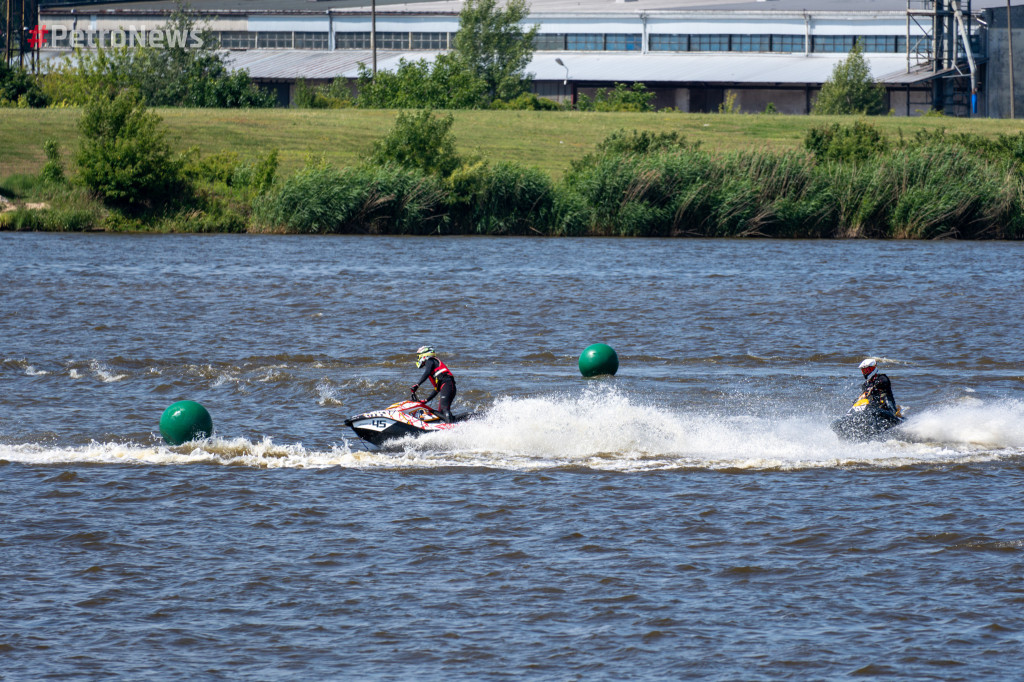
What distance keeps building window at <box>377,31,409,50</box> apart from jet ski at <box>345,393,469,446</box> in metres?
101

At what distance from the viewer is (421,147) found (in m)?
66.6

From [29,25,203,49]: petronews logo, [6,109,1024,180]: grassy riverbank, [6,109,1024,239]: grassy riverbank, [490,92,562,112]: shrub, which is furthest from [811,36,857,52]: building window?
[29,25,203,49]: petronews logo

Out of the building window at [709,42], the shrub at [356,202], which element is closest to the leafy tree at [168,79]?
the building window at [709,42]

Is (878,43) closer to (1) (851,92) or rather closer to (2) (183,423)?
(1) (851,92)

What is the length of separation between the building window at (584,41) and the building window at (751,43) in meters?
11.1

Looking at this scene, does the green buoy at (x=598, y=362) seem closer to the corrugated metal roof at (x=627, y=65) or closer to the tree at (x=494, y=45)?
the corrugated metal roof at (x=627, y=65)

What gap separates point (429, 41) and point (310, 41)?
11.1 m

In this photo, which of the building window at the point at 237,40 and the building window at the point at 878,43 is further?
the building window at the point at 237,40

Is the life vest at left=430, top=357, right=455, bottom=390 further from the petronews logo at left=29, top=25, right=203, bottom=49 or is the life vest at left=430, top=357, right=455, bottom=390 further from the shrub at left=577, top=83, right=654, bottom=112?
the petronews logo at left=29, top=25, right=203, bottom=49

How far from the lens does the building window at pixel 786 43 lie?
107562 millimetres

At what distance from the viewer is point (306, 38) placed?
120 m

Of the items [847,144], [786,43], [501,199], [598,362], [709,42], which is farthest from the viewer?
[709,42]

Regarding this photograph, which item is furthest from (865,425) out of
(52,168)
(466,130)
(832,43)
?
(832,43)

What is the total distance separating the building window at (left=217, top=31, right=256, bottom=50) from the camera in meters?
122
